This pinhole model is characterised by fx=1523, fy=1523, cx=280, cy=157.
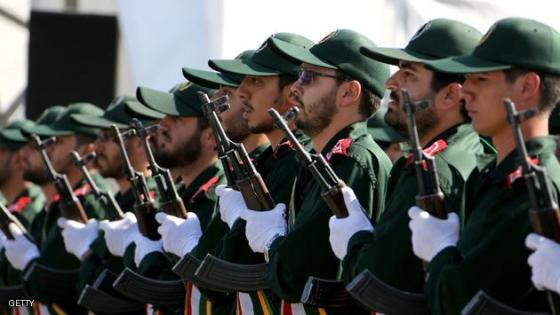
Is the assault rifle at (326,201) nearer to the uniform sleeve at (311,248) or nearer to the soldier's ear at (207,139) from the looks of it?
the uniform sleeve at (311,248)

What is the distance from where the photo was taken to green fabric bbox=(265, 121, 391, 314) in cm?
623

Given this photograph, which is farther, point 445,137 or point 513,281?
point 445,137

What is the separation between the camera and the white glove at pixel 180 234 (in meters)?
7.57

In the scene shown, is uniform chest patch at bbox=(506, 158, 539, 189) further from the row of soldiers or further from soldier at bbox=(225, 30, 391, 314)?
soldier at bbox=(225, 30, 391, 314)

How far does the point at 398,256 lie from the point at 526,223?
0.76 m

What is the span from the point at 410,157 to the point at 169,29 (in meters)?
5.30

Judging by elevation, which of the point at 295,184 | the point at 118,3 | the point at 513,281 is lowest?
the point at 118,3

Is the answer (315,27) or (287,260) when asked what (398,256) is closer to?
(287,260)

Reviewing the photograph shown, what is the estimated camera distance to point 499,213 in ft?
16.8

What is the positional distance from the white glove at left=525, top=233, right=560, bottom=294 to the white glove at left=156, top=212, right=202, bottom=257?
3.02 m

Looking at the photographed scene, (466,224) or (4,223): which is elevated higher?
(466,224)

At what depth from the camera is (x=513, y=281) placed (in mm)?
5008

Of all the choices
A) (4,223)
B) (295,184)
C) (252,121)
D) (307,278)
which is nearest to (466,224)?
(307,278)

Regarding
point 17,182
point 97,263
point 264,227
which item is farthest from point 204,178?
point 17,182
